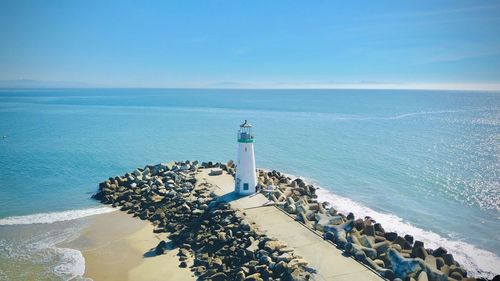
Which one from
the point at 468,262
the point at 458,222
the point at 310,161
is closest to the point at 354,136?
the point at 310,161

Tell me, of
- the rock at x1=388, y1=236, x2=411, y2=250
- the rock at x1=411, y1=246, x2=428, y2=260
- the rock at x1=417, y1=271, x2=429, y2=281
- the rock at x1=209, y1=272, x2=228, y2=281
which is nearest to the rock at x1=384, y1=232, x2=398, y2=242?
the rock at x1=388, y1=236, x2=411, y2=250

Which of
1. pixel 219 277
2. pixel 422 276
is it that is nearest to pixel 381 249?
pixel 422 276

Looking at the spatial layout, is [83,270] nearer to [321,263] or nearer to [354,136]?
[321,263]

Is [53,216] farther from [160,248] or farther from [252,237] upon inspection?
[252,237]

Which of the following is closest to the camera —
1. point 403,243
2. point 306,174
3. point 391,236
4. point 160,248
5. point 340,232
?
point 340,232

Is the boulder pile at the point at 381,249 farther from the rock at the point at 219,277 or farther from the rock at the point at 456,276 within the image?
the rock at the point at 219,277

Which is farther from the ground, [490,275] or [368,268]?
[368,268]

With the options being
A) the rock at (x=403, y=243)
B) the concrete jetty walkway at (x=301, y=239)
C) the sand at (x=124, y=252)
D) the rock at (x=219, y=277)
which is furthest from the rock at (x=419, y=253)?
the sand at (x=124, y=252)
